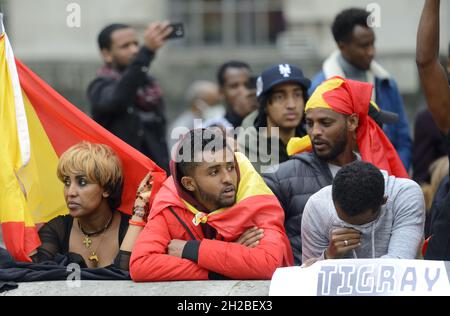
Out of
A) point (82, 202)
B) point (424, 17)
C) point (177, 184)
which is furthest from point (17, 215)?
point (424, 17)

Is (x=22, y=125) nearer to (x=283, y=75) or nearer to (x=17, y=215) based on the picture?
(x=17, y=215)

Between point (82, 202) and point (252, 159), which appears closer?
point (82, 202)

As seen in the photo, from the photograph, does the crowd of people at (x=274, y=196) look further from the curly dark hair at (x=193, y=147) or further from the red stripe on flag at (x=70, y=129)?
the red stripe on flag at (x=70, y=129)

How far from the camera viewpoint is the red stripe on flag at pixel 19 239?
584 centimetres

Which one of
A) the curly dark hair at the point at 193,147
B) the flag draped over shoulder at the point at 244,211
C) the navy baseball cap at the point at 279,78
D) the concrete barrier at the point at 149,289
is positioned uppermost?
the navy baseball cap at the point at 279,78

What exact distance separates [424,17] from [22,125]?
215 cm

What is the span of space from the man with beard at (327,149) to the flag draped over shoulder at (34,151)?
69 centimetres

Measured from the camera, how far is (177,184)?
5.67 m

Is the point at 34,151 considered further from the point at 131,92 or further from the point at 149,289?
the point at 131,92

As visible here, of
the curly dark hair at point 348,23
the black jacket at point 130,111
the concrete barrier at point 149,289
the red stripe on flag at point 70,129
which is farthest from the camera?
the black jacket at point 130,111

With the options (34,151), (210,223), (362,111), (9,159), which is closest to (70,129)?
(34,151)

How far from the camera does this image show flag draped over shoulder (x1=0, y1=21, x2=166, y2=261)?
586 centimetres

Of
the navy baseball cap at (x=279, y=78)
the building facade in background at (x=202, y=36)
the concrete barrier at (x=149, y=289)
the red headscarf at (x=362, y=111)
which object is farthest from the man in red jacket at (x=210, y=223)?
the building facade in background at (x=202, y=36)

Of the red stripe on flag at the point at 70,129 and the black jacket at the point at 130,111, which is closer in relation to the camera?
the red stripe on flag at the point at 70,129
